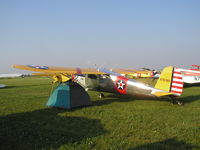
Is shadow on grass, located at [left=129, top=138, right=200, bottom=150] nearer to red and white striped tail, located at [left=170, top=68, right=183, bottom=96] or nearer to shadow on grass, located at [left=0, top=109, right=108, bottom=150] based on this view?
shadow on grass, located at [left=0, top=109, right=108, bottom=150]

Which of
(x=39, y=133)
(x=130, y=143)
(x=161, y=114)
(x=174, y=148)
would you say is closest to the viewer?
(x=174, y=148)

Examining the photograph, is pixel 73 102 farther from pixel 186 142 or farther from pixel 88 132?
pixel 186 142

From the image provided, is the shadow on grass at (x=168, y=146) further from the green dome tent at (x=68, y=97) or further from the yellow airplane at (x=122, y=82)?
the green dome tent at (x=68, y=97)

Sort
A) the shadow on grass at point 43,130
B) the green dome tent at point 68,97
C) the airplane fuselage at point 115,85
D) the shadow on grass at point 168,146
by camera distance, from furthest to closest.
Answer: the airplane fuselage at point 115,85, the green dome tent at point 68,97, the shadow on grass at point 43,130, the shadow on grass at point 168,146

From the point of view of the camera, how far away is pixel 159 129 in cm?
507

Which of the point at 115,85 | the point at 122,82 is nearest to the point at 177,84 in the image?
the point at 122,82

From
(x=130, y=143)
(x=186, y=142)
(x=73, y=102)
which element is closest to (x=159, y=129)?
(x=186, y=142)

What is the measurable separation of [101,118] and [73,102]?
2033 millimetres

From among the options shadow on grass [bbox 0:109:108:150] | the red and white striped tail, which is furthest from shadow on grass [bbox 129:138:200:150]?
the red and white striped tail

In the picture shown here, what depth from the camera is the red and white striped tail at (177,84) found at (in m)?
8.25

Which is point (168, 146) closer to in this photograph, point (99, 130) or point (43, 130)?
point (99, 130)

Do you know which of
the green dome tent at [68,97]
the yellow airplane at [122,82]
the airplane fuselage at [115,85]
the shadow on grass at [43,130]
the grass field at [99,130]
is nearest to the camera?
the grass field at [99,130]

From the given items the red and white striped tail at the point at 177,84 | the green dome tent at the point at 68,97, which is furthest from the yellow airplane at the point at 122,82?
the green dome tent at the point at 68,97

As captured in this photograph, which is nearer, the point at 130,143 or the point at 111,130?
the point at 130,143
